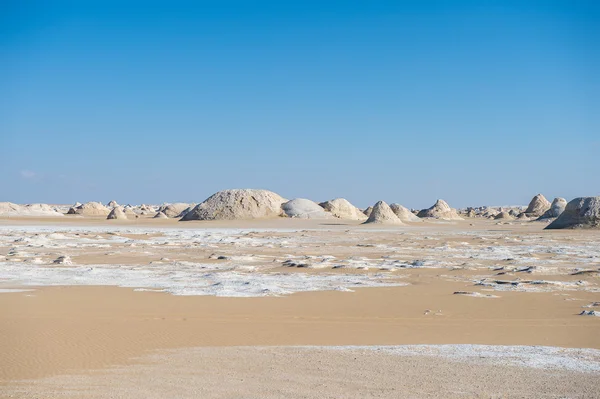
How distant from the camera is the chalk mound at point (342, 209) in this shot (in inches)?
1917

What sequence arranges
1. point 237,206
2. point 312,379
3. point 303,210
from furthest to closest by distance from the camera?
point 303,210, point 237,206, point 312,379

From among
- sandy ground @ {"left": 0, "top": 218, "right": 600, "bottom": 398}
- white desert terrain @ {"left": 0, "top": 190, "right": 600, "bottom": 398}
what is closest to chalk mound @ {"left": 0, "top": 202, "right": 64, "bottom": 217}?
white desert terrain @ {"left": 0, "top": 190, "right": 600, "bottom": 398}

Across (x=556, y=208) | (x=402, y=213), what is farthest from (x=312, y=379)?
(x=556, y=208)

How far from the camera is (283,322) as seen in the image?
7.68 meters

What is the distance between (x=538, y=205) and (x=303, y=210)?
24499mm

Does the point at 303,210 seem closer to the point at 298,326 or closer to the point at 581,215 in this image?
the point at 581,215

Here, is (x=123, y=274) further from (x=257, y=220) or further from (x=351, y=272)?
(x=257, y=220)

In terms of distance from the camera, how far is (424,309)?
340 inches

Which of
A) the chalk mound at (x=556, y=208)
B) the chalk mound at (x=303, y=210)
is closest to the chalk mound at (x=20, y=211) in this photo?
the chalk mound at (x=303, y=210)

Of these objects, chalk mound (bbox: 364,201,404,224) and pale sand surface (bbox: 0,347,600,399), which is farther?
chalk mound (bbox: 364,201,404,224)

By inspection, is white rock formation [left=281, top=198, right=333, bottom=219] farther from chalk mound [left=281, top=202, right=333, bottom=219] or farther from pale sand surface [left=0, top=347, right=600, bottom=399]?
pale sand surface [left=0, top=347, right=600, bottom=399]

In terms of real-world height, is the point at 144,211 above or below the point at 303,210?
above

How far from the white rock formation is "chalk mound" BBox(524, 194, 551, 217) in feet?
68.8

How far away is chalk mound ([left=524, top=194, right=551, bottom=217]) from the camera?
56938mm
